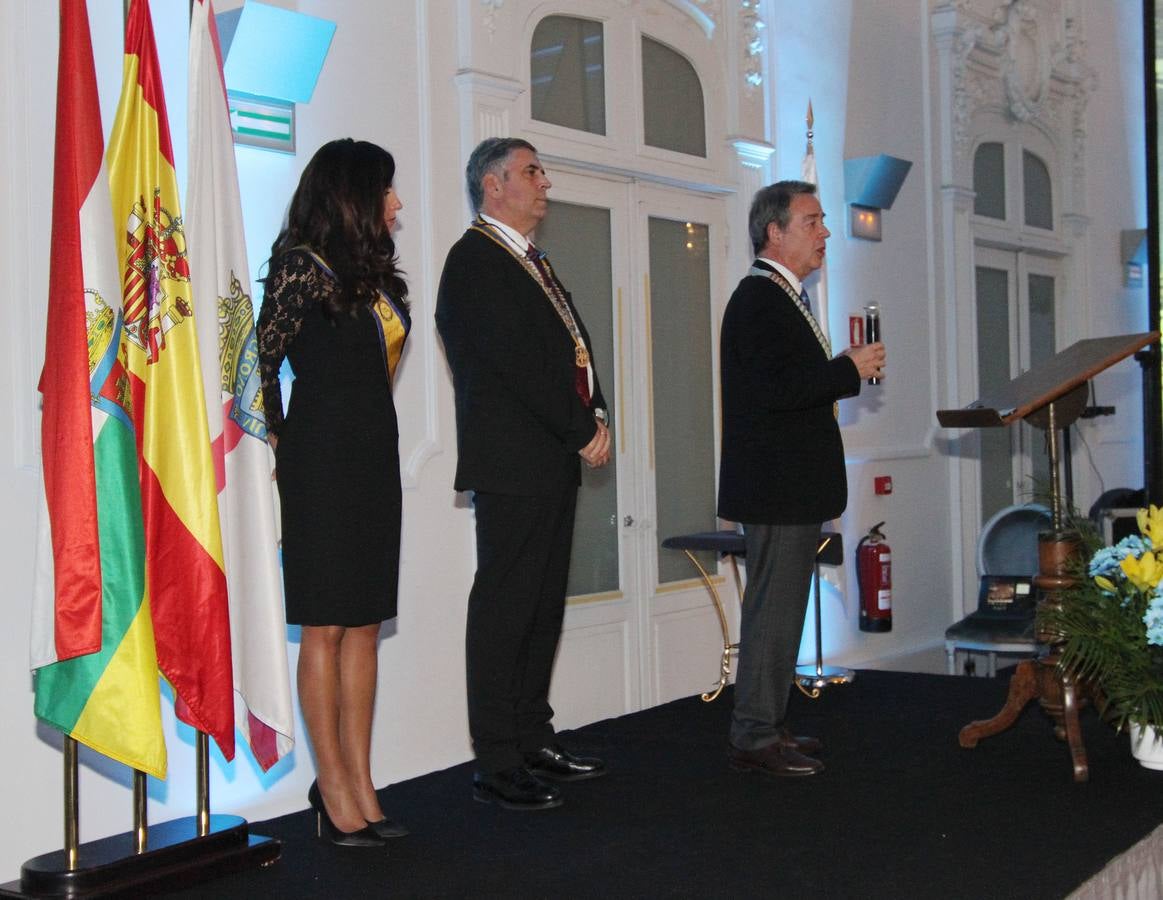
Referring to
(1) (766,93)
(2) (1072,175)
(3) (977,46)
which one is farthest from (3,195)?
(2) (1072,175)

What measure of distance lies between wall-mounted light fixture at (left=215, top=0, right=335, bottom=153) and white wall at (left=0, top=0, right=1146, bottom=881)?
0.07 m

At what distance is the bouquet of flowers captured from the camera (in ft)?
12.0

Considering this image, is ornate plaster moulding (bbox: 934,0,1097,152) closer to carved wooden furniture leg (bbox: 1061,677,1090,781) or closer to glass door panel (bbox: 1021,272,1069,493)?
glass door panel (bbox: 1021,272,1069,493)

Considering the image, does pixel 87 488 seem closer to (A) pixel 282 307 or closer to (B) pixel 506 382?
(A) pixel 282 307

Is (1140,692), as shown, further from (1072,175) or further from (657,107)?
(1072,175)

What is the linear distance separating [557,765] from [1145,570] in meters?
1.62

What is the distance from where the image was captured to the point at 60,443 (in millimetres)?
2699

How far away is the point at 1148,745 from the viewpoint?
3.81 m

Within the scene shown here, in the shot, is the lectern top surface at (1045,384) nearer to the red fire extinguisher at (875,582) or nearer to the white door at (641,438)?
the white door at (641,438)

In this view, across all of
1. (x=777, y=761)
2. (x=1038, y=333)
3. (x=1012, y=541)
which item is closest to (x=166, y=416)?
(x=777, y=761)

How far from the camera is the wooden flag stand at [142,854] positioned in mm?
2732

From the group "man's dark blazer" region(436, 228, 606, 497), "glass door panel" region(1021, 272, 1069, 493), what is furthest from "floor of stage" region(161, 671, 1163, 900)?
"glass door panel" region(1021, 272, 1069, 493)

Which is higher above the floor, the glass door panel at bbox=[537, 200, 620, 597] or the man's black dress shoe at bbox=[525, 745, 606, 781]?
the glass door panel at bbox=[537, 200, 620, 597]

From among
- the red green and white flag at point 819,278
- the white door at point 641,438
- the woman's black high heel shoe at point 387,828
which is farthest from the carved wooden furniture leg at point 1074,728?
the red green and white flag at point 819,278
